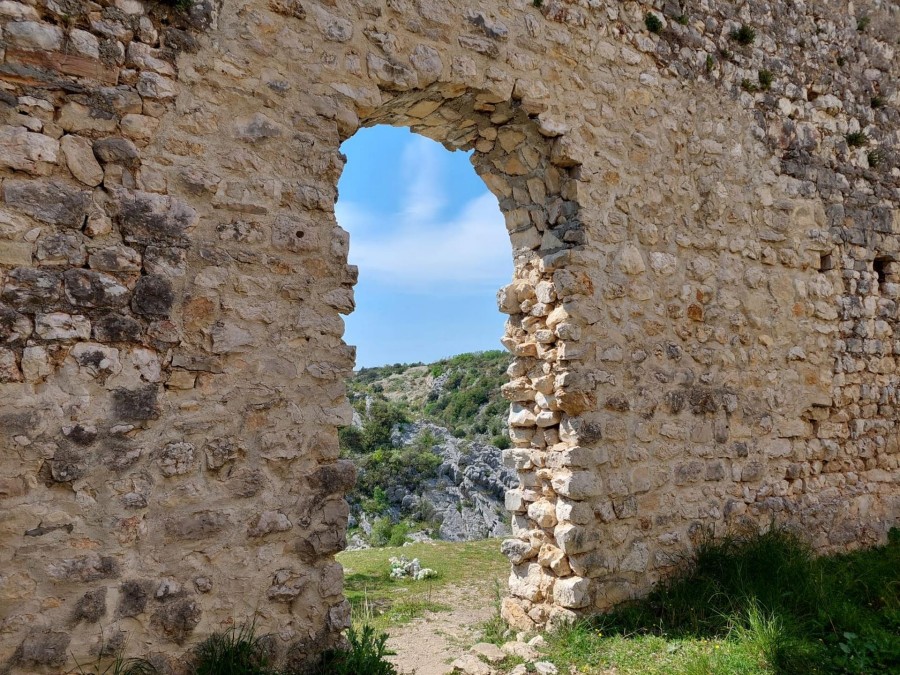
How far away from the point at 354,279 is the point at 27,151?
1517 mm

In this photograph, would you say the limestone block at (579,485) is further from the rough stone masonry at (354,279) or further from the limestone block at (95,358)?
the limestone block at (95,358)

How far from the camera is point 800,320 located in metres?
5.44

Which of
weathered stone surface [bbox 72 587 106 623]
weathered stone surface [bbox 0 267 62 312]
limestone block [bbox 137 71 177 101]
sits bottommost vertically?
weathered stone surface [bbox 72 587 106 623]

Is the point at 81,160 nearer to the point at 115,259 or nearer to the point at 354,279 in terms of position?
the point at 115,259

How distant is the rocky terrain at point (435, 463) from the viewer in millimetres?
11461

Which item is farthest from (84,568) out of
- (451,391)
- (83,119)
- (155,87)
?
(451,391)

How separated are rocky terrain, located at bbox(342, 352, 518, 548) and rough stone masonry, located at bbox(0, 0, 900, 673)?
246 inches

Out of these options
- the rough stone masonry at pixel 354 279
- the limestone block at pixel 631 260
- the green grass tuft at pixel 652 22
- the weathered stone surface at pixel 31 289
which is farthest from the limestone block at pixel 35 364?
the green grass tuft at pixel 652 22

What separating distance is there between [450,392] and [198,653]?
17222mm

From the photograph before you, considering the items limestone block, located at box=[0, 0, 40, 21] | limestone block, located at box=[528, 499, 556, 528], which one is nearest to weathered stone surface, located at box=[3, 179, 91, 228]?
limestone block, located at box=[0, 0, 40, 21]

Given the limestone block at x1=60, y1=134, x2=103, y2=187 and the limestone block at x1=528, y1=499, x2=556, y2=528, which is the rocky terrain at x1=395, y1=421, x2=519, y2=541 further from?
the limestone block at x1=60, y1=134, x2=103, y2=187

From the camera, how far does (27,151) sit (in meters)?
2.68

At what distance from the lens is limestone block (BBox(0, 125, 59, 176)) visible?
265 cm

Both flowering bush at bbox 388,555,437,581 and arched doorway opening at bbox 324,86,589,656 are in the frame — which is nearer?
arched doorway opening at bbox 324,86,589,656
